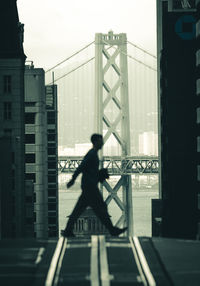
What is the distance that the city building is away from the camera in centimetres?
8031

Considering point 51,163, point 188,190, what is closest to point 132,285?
point 188,190

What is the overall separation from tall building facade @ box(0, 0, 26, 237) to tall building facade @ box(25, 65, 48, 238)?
10.5 meters

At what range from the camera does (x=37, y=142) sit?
71500 millimetres

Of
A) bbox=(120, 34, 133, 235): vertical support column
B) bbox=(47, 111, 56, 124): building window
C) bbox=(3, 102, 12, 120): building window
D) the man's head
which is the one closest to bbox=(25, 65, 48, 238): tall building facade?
bbox=(120, 34, 133, 235): vertical support column

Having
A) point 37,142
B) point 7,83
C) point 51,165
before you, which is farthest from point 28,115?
point 7,83

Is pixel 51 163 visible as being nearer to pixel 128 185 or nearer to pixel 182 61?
pixel 128 185

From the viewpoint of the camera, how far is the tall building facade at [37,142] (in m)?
67.6

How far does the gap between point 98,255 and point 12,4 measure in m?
45.7

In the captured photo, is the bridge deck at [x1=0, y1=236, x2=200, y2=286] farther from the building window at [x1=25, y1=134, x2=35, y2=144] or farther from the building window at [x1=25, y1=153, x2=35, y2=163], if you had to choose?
the building window at [x1=25, y1=134, x2=35, y2=144]

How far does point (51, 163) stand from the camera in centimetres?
8150

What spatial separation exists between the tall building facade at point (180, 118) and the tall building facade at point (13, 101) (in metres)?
19.3

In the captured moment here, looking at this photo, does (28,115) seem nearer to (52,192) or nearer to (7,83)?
(52,192)

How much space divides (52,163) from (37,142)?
10.2 metres

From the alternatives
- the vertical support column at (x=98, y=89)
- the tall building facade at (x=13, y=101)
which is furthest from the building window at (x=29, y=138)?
the tall building facade at (x=13, y=101)
